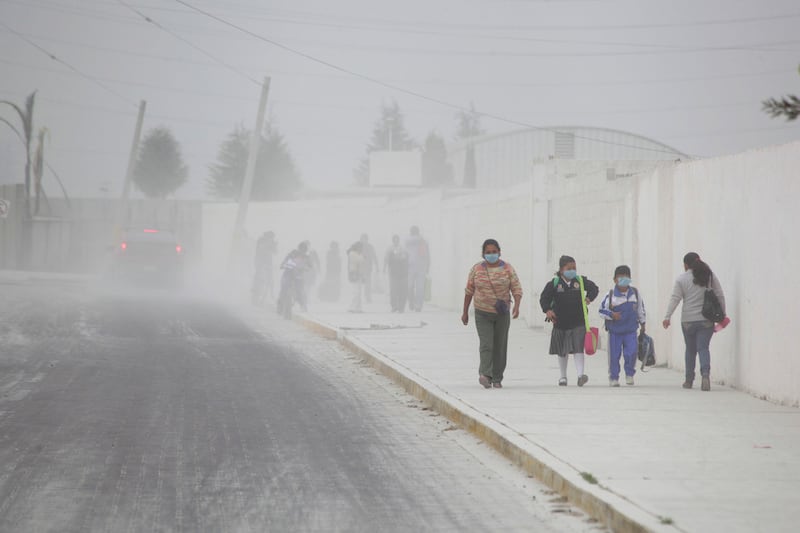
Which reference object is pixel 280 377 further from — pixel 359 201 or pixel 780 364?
pixel 359 201

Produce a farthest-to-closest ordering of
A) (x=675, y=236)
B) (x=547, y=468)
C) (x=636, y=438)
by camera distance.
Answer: (x=675, y=236) < (x=636, y=438) < (x=547, y=468)

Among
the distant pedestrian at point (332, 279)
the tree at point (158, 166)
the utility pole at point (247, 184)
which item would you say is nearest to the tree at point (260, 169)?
the tree at point (158, 166)

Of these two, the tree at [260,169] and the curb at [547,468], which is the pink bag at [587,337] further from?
the tree at [260,169]

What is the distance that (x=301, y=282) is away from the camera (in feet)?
99.9

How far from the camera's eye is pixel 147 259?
40156 mm

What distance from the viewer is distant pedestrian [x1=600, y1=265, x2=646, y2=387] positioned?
1488cm

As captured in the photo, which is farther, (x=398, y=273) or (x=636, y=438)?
(x=398, y=273)

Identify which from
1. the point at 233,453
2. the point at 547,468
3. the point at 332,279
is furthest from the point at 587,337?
the point at 332,279

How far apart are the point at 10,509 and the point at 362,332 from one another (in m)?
16.3

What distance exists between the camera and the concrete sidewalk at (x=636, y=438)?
7.32 meters

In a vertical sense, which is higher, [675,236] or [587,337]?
[675,236]

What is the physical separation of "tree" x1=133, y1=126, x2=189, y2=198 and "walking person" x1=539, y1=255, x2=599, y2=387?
115250mm

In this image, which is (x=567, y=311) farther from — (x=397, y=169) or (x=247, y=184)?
(x=397, y=169)

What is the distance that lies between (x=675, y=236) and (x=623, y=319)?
289cm
